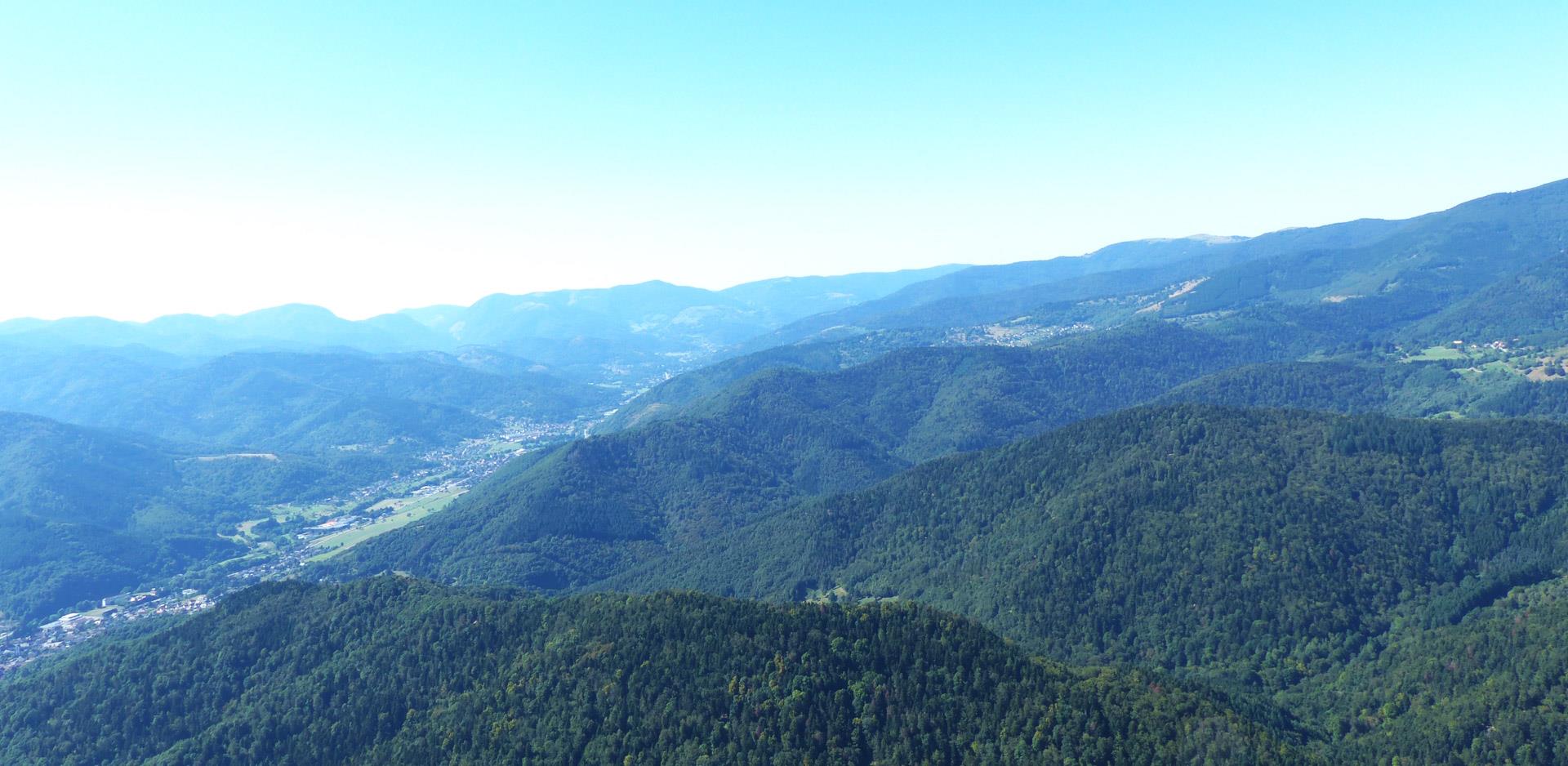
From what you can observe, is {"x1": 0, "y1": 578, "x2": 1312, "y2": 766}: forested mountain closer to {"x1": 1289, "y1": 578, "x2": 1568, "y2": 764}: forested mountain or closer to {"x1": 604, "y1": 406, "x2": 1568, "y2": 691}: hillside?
{"x1": 1289, "y1": 578, "x2": 1568, "y2": 764}: forested mountain

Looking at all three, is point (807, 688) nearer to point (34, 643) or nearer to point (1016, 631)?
point (1016, 631)

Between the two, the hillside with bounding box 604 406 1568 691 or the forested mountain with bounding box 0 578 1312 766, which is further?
the hillside with bounding box 604 406 1568 691

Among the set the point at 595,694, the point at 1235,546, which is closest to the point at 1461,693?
the point at 1235,546

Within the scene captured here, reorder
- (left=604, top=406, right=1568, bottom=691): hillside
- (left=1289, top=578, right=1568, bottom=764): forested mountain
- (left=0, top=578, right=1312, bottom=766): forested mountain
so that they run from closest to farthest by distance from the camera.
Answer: (left=0, top=578, right=1312, bottom=766): forested mountain
(left=1289, top=578, right=1568, bottom=764): forested mountain
(left=604, top=406, right=1568, bottom=691): hillside

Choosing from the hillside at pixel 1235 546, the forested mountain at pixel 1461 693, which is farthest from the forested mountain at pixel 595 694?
the hillside at pixel 1235 546

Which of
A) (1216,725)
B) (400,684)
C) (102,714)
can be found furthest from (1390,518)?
(102,714)

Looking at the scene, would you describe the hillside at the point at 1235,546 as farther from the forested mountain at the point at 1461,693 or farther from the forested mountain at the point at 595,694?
the forested mountain at the point at 595,694

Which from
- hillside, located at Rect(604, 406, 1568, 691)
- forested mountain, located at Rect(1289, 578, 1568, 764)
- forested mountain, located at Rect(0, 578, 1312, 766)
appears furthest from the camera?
hillside, located at Rect(604, 406, 1568, 691)

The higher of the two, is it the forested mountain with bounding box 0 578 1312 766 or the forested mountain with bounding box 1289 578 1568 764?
the forested mountain with bounding box 0 578 1312 766

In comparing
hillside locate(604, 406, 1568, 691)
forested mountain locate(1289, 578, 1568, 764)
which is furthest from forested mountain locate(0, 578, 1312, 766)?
hillside locate(604, 406, 1568, 691)
